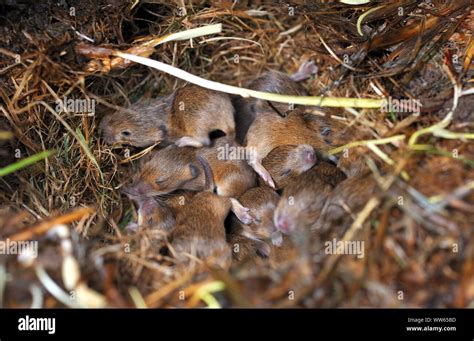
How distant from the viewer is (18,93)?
4.11 metres

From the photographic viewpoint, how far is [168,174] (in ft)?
14.9

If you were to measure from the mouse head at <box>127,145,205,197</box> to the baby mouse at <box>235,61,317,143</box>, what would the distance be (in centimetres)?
65

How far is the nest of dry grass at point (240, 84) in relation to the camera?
2.85 metres

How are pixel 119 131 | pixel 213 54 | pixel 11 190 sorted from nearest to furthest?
1. pixel 11 190
2. pixel 119 131
3. pixel 213 54

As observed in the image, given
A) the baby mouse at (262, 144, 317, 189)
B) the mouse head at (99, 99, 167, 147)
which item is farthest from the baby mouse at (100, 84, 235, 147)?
the baby mouse at (262, 144, 317, 189)

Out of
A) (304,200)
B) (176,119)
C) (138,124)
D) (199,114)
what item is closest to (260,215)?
(304,200)

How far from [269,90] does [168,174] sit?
1202 millimetres

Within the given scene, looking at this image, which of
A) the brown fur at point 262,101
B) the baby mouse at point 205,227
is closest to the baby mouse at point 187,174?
the baby mouse at point 205,227

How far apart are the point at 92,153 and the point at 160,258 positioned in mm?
1588

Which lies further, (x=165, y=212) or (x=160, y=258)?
(x=165, y=212)

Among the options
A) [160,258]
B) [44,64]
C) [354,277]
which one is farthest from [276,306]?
[44,64]

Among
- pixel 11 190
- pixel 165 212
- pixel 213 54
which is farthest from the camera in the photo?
pixel 213 54

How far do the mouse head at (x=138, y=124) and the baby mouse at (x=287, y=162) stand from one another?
1.07m
